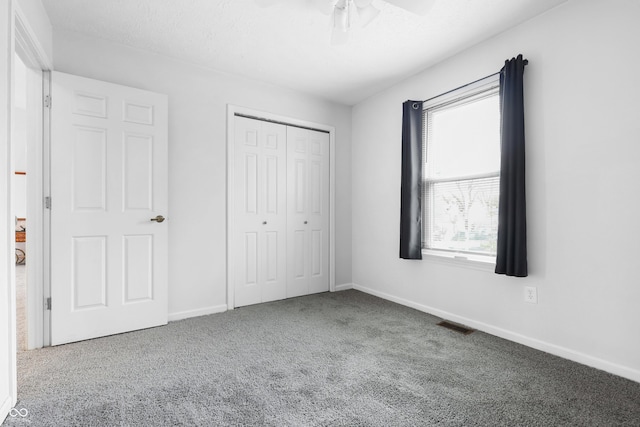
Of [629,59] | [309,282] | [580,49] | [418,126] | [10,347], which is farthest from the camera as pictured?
[309,282]

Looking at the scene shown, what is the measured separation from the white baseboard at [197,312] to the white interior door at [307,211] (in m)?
0.83

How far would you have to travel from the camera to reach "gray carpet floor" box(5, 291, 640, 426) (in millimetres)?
1609

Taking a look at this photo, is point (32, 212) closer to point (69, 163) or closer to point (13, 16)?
point (69, 163)

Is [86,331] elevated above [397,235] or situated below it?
below

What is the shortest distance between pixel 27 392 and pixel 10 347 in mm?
329

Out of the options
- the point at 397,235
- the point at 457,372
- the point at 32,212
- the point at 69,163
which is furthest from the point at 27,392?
the point at 397,235

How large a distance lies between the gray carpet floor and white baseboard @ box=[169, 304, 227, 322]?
7.9 inches

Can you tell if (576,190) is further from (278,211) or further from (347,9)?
(278,211)

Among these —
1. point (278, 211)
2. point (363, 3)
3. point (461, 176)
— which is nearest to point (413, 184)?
point (461, 176)

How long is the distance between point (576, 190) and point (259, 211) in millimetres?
2827

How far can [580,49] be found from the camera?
7.16 feet

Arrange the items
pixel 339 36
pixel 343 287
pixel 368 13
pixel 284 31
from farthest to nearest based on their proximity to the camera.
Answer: pixel 343 287 → pixel 284 31 → pixel 339 36 → pixel 368 13

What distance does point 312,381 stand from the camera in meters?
1.95

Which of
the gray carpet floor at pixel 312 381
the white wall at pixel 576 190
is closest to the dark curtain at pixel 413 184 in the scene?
the white wall at pixel 576 190
